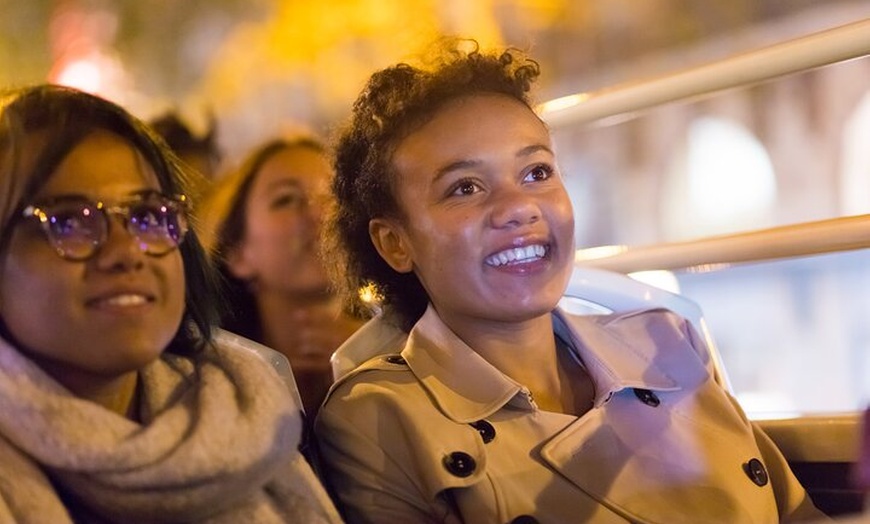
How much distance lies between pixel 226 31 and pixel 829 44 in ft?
10.2

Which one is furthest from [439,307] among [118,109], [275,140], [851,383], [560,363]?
[851,383]

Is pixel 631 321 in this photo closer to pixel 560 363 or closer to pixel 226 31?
pixel 560 363

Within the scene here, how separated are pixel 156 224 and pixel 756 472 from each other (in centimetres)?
63

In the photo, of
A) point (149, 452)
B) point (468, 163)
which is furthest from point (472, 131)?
point (149, 452)

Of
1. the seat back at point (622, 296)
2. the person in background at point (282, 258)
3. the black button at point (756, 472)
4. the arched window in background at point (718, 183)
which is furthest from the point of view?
the arched window in background at point (718, 183)

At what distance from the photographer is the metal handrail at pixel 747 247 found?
1105 mm

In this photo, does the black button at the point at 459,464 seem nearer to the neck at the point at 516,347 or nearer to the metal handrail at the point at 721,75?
the neck at the point at 516,347

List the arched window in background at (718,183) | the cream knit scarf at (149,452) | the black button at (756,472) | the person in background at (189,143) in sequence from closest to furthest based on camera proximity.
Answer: the cream knit scarf at (149,452) → the black button at (756,472) → the person in background at (189,143) → the arched window in background at (718,183)

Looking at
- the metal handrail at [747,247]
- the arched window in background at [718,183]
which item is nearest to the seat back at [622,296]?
the metal handrail at [747,247]

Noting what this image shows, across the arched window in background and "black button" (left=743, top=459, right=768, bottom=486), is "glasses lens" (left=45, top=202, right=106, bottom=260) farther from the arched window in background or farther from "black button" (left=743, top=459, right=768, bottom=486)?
the arched window in background

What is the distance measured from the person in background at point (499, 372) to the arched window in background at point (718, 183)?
2.27m

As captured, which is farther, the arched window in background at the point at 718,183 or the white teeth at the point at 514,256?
the arched window in background at the point at 718,183

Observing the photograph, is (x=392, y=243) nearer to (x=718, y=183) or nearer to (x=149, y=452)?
(x=149, y=452)

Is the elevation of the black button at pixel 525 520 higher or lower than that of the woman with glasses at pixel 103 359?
lower
